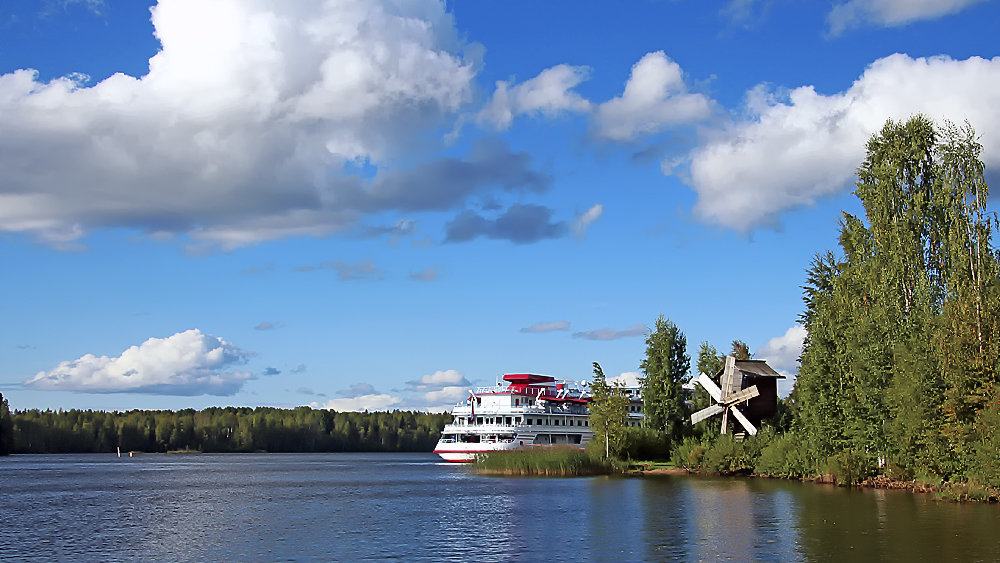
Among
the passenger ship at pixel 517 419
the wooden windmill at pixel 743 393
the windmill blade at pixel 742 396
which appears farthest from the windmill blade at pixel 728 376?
the passenger ship at pixel 517 419

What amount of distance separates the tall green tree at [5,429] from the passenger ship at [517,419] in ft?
346

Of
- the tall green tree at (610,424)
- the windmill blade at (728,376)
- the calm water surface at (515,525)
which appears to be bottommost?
the calm water surface at (515,525)

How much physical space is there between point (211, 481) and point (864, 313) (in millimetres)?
59542

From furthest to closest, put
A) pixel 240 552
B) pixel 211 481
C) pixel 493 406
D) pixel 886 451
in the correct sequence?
1. pixel 493 406
2. pixel 211 481
3. pixel 886 451
4. pixel 240 552

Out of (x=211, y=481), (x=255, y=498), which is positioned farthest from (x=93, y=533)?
(x=211, y=481)

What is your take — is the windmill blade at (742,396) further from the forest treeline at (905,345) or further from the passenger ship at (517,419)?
the passenger ship at (517,419)

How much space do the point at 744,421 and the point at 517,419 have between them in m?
32.1

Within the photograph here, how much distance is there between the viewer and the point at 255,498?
62.0 meters

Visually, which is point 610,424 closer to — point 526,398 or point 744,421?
point 744,421

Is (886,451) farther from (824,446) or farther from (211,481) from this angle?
(211,481)

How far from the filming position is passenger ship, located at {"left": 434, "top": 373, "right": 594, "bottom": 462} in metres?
104

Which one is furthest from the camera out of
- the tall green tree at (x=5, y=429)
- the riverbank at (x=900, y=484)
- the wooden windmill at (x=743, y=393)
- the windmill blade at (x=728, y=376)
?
the tall green tree at (x=5, y=429)

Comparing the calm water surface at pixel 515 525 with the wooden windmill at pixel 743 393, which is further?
the wooden windmill at pixel 743 393

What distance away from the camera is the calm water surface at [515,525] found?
32.2 m
